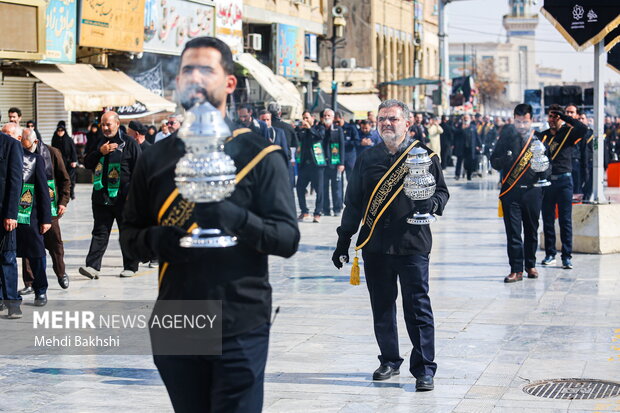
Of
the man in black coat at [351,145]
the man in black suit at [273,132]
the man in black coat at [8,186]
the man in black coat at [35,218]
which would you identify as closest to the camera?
the man in black coat at [8,186]

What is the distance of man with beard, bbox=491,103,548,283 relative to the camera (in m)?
11.5

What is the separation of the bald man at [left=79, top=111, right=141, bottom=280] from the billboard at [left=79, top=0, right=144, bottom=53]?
1722 cm

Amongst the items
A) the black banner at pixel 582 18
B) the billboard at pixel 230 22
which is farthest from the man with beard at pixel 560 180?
the billboard at pixel 230 22

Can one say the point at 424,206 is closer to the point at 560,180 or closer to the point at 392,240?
the point at 392,240

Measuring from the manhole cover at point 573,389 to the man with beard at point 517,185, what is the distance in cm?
444

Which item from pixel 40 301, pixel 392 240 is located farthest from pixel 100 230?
pixel 392 240

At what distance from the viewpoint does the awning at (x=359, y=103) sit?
160 feet

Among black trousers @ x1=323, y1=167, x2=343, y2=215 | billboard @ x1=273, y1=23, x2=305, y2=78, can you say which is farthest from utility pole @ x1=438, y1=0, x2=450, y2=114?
black trousers @ x1=323, y1=167, x2=343, y2=215

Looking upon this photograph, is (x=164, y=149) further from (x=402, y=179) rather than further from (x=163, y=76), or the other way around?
(x=163, y=76)

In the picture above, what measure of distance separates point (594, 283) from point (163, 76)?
23.9 m

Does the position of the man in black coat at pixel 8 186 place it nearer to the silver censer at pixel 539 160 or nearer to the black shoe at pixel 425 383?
the black shoe at pixel 425 383

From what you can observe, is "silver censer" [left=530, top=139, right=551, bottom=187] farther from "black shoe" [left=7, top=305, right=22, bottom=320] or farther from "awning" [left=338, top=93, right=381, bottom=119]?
"awning" [left=338, top=93, right=381, bottom=119]

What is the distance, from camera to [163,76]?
33.9 metres

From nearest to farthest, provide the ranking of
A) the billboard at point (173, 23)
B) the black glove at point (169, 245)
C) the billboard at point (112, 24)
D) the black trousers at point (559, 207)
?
the black glove at point (169, 245), the black trousers at point (559, 207), the billboard at point (112, 24), the billboard at point (173, 23)
